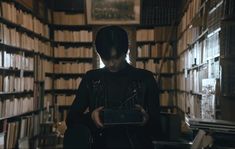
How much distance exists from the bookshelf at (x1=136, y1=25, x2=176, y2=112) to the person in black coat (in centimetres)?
668

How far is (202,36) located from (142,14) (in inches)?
151

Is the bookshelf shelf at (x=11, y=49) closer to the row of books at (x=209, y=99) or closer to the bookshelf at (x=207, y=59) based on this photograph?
the bookshelf at (x=207, y=59)

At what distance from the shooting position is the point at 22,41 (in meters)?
6.12

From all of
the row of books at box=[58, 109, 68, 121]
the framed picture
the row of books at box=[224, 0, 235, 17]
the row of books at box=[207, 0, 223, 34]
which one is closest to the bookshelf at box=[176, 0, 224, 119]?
the row of books at box=[207, 0, 223, 34]

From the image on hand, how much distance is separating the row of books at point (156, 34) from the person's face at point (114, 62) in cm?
673

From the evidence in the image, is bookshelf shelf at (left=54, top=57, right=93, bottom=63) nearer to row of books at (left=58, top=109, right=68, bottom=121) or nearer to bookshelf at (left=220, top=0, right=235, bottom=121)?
row of books at (left=58, top=109, right=68, bottom=121)

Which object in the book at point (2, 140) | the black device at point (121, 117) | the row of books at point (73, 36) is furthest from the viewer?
the row of books at point (73, 36)

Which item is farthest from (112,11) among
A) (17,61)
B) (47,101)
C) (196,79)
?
(196,79)

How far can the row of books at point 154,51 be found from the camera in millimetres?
7973

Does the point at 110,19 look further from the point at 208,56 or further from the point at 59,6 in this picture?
the point at 208,56

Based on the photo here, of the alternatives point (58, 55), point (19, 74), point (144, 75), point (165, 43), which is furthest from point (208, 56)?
point (58, 55)

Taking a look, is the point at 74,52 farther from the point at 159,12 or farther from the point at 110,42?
the point at 110,42

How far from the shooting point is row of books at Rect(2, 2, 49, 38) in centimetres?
535

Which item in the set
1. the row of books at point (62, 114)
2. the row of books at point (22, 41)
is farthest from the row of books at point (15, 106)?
the row of books at point (62, 114)
